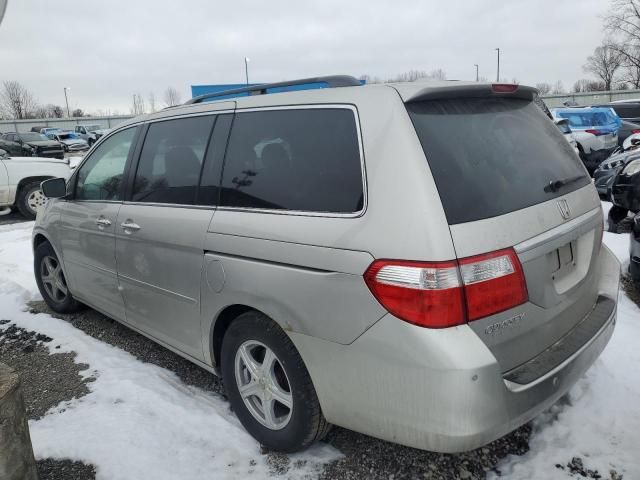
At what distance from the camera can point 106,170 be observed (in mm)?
3822

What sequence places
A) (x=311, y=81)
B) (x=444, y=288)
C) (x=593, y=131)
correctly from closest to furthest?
(x=444, y=288), (x=311, y=81), (x=593, y=131)

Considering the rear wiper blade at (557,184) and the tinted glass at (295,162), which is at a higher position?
the tinted glass at (295,162)

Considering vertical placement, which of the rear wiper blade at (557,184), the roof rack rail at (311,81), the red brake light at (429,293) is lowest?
the red brake light at (429,293)

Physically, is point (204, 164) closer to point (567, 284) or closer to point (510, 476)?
point (567, 284)

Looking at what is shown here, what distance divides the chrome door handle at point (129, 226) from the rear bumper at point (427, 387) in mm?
1647

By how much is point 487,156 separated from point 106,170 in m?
2.90

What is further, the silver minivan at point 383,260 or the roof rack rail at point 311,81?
the roof rack rail at point 311,81

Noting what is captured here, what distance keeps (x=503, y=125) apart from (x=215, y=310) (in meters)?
1.74

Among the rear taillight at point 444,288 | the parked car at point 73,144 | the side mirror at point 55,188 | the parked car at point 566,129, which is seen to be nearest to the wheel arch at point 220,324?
the rear taillight at point 444,288

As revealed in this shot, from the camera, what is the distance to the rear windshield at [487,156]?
1.99m

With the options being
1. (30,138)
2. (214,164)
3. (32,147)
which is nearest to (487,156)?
(214,164)

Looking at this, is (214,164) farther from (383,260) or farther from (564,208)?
(564,208)

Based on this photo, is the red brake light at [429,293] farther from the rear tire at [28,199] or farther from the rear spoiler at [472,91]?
the rear tire at [28,199]

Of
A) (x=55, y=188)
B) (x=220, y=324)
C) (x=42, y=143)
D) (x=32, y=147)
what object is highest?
→ (x=42, y=143)
